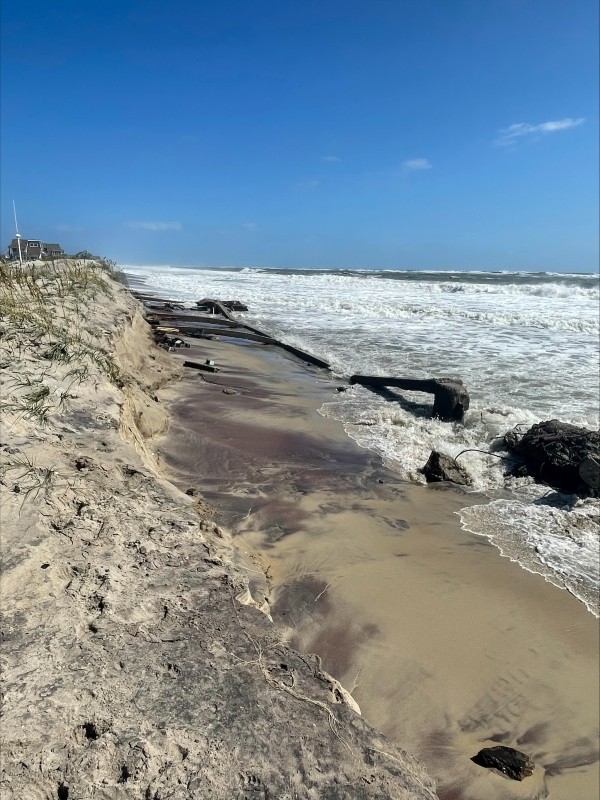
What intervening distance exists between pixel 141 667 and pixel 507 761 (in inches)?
69.7

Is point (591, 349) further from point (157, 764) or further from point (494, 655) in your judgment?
point (157, 764)

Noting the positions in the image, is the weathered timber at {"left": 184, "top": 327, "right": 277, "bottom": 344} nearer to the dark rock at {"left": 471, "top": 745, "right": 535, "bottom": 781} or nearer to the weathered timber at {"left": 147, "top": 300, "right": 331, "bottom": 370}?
the weathered timber at {"left": 147, "top": 300, "right": 331, "bottom": 370}

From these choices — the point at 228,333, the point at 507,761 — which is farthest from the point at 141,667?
the point at 228,333

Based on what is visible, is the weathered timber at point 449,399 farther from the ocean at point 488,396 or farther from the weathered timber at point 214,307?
the weathered timber at point 214,307

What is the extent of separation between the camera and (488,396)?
8.49 meters

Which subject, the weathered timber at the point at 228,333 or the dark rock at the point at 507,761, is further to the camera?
the weathered timber at the point at 228,333

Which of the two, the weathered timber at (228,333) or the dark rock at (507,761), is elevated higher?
the weathered timber at (228,333)

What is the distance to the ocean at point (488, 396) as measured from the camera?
13.8ft

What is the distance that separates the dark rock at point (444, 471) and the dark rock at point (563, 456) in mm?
780

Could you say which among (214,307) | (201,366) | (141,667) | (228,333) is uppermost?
(214,307)

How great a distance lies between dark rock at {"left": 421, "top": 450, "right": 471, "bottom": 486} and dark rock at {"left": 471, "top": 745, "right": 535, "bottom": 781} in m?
3.05

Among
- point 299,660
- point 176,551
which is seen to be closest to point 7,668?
point 176,551

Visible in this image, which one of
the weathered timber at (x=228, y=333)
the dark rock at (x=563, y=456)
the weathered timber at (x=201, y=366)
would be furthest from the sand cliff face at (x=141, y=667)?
the weathered timber at (x=228, y=333)

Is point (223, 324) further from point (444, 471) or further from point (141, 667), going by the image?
point (141, 667)
